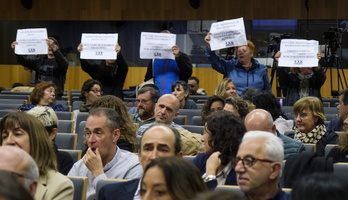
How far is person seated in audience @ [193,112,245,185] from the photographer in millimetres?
4336

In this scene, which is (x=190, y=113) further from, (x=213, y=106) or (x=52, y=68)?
→ (x=52, y=68)

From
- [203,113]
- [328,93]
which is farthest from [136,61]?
[203,113]

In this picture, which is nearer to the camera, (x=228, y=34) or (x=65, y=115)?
(x=65, y=115)

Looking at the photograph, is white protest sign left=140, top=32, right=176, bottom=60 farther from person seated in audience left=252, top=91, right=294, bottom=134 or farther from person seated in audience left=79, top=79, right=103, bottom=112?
person seated in audience left=252, top=91, right=294, bottom=134

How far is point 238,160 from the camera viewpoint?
139 inches

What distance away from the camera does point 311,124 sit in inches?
252

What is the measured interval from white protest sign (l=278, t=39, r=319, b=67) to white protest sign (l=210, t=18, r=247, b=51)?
0.63 m

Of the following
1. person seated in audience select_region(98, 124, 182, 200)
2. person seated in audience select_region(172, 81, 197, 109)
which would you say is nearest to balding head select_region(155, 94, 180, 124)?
person seated in audience select_region(172, 81, 197, 109)

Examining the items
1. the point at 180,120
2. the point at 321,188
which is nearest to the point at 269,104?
the point at 180,120

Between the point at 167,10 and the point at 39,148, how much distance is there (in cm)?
1151

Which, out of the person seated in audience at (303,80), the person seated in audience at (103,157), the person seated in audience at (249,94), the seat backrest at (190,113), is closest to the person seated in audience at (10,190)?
the person seated in audience at (103,157)

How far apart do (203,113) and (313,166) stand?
9.03 ft

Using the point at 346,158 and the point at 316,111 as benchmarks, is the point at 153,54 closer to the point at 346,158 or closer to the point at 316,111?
the point at 316,111

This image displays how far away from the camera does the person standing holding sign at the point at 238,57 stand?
28.3 feet
